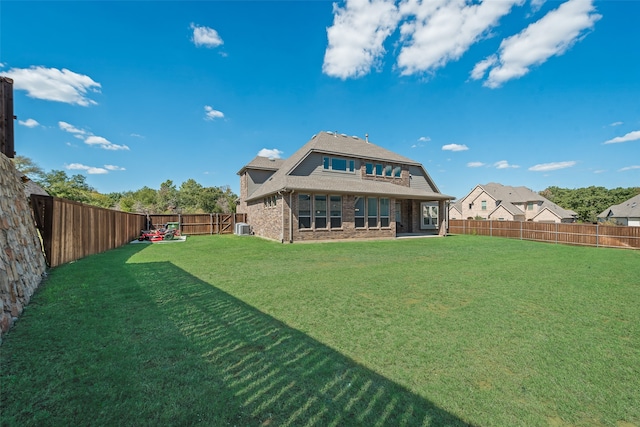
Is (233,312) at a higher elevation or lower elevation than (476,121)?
lower

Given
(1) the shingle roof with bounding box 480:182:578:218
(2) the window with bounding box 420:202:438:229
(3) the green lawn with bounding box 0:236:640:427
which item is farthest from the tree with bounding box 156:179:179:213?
(1) the shingle roof with bounding box 480:182:578:218

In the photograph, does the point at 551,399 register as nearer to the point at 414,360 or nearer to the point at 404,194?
the point at 414,360

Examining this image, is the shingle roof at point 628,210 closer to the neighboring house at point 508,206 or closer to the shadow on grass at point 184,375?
the neighboring house at point 508,206

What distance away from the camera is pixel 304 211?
1363cm

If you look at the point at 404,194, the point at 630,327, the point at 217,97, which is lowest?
the point at 630,327

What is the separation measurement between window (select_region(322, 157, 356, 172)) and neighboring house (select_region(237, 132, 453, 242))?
0.20 ft

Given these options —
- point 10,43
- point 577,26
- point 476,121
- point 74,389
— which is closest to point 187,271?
point 74,389

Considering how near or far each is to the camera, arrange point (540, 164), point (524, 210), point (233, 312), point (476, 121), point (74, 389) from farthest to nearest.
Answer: point (540, 164) < point (524, 210) < point (476, 121) < point (233, 312) < point (74, 389)

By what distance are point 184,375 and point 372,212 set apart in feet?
45.4

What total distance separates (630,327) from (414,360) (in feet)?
11.2

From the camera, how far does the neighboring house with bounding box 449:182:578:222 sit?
37250 millimetres

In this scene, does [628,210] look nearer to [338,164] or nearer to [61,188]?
[338,164]

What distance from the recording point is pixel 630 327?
3.52 metres

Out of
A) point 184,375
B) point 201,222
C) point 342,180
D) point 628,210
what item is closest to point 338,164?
point 342,180
